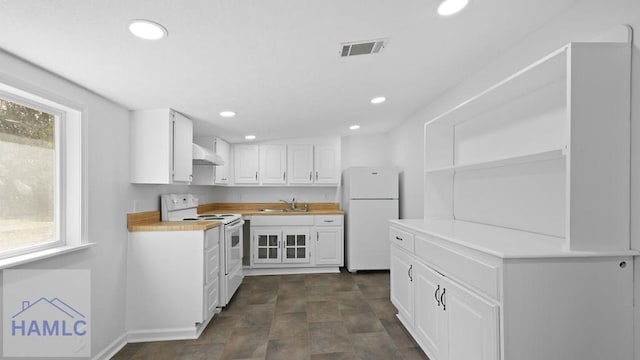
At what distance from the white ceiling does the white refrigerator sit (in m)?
1.84

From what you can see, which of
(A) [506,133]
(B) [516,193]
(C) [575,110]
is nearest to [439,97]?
(A) [506,133]

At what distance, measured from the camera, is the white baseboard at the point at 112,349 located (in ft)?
6.98

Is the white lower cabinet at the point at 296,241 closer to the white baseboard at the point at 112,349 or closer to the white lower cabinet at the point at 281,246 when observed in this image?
the white lower cabinet at the point at 281,246

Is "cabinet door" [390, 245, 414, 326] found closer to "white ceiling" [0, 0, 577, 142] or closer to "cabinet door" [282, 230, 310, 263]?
"white ceiling" [0, 0, 577, 142]

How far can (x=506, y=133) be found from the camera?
1.98m

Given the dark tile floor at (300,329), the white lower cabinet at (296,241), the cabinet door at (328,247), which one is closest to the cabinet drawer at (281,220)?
the white lower cabinet at (296,241)

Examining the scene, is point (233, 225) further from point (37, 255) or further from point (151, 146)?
point (37, 255)

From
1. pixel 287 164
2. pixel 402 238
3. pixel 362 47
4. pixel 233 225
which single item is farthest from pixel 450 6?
pixel 287 164

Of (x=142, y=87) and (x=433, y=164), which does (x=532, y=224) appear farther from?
(x=142, y=87)

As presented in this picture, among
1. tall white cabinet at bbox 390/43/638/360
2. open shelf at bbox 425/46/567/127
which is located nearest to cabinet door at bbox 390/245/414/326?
tall white cabinet at bbox 390/43/638/360

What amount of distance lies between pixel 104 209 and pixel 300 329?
1.99m

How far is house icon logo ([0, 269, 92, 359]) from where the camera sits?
5.06 ft

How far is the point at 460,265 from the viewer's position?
5.21 ft

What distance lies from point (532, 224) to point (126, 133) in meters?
3.25
